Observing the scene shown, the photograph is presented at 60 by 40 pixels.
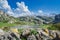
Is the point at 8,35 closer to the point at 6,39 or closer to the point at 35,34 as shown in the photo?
the point at 6,39

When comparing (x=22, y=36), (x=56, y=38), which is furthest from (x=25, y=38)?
(x=56, y=38)

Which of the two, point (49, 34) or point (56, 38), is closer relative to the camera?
point (56, 38)

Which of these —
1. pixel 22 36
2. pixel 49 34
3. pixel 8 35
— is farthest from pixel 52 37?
pixel 8 35

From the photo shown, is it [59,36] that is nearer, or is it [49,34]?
[59,36]

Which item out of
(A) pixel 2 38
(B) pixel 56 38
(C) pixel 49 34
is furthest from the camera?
(C) pixel 49 34

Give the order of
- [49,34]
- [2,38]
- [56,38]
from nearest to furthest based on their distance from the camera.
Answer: [2,38], [56,38], [49,34]

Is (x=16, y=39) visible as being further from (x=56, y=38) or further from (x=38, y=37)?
(x=56, y=38)

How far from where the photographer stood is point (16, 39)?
2606 cm

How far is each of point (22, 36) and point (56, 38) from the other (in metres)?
5.64

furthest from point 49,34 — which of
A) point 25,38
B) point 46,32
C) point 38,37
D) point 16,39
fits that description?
point 16,39

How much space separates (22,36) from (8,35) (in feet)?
8.95

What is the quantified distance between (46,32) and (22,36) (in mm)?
4406

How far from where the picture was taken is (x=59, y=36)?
88.1 feet

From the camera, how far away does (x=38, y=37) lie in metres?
27.5
